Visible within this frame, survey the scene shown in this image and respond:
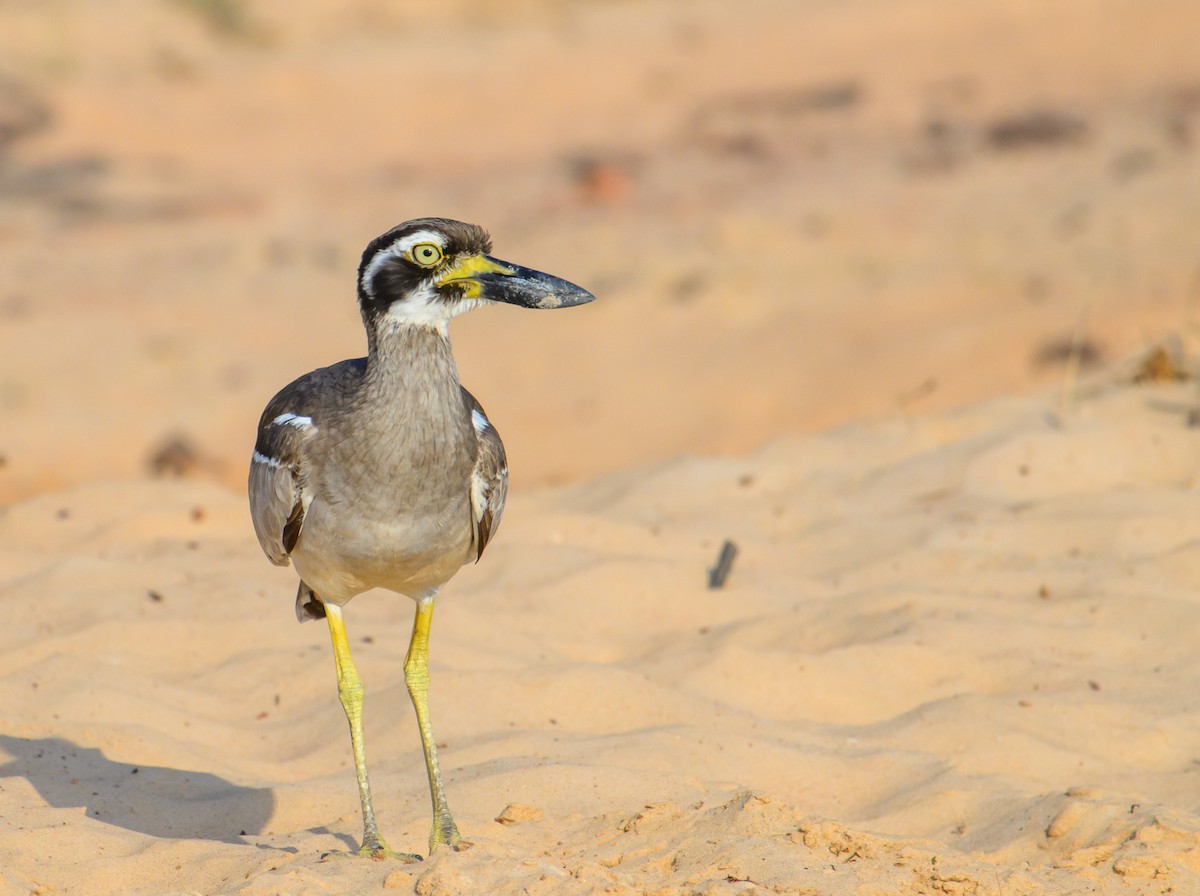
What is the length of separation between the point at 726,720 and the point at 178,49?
18.4 meters

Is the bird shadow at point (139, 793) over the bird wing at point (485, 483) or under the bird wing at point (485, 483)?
under

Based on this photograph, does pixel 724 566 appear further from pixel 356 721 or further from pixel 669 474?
pixel 356 721

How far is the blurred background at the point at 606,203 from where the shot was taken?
11055 mm

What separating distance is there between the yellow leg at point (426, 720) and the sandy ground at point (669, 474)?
209 millimetres

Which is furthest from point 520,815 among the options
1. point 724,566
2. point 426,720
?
point 724,566

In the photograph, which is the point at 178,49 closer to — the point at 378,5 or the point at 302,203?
the point at 378,5

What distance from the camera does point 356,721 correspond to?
4965mm

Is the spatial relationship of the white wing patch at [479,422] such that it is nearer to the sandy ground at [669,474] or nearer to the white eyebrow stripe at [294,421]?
the white eyebrow stripe at [294,421]

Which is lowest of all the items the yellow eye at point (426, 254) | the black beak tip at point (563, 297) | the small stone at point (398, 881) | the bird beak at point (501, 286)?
the small stone at point (398, 881)

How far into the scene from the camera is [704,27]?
22453mm

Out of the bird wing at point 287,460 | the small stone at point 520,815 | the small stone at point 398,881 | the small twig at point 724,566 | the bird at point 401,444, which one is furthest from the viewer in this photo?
the small twig at point 724,566

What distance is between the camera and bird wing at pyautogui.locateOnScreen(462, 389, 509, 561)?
4.89m

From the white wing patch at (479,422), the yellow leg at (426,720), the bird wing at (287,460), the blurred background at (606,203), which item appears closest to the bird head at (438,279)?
the bird wing at (287,460)

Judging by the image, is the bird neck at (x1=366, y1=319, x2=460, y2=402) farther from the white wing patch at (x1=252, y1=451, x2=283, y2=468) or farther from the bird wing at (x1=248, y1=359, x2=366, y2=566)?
the white wing patch at (x1=252, y1=451, x2=283, y2=468)
